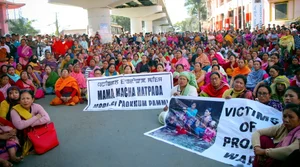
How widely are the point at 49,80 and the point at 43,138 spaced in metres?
5.32

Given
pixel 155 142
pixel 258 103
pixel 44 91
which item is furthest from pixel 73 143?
pixel 44 91

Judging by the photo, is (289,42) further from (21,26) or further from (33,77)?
(21,26)

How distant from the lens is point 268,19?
83.2 ft

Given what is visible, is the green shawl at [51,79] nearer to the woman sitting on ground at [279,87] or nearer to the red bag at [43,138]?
the red bag at [43,138]

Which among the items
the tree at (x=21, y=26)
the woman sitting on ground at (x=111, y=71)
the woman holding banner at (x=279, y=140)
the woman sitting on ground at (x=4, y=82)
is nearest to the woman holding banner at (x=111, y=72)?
the woman sitting on ground at (x=111, y=71)

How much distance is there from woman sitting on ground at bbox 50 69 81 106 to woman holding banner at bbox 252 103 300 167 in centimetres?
544

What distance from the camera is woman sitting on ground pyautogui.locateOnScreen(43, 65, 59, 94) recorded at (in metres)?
9.22

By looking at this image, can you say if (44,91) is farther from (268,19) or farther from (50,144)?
(268,19)

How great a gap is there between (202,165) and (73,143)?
2.10m

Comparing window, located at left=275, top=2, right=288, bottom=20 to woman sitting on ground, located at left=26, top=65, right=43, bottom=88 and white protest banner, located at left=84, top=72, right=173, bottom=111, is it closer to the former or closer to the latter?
white protest banner, located at left=84, top=72, right=173, bottom=111

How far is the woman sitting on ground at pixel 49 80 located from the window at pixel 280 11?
20935mm

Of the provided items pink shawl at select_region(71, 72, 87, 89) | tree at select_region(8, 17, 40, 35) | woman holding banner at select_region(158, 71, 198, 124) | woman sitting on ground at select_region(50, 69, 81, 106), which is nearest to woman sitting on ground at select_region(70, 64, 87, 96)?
pink shawl at select_region(71, 72, 87, 89)

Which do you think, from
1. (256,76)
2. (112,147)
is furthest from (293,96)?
(256,76)

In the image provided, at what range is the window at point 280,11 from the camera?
23953mm
